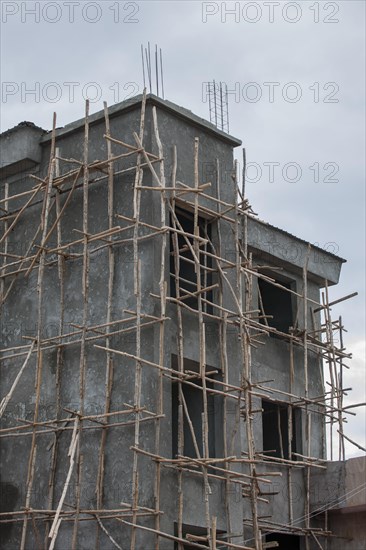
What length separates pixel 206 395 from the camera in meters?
17.4

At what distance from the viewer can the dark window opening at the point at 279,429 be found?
73.0 ft

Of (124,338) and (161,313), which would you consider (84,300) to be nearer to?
(124,338)

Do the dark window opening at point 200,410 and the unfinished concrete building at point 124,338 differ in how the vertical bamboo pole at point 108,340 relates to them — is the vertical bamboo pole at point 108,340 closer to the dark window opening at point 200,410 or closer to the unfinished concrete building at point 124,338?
the unfinished concrete building at point 124,338

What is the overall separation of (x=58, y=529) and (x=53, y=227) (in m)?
4.75

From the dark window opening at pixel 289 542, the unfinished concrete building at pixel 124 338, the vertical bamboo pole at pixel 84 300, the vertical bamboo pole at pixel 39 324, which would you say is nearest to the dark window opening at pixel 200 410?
the unfinished concrete building at pixel 124 338

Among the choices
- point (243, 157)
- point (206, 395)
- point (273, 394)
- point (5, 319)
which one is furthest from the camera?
point (273, 394)

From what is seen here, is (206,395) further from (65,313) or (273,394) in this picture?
(273,394)

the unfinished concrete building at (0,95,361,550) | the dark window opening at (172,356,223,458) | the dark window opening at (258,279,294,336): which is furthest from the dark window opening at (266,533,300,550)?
the dark window opening at (172,356,223,458)

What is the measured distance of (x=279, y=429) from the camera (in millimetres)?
21844

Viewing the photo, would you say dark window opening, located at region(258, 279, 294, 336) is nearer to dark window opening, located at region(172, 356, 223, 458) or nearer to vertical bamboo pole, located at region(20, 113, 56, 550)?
dark window opening, located at region(172, 356, 223, 458)

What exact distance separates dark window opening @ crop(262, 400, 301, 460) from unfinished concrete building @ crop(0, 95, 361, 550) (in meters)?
2.75

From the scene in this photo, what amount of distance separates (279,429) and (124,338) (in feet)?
19.8

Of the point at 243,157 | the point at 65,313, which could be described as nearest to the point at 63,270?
the point at 65,313

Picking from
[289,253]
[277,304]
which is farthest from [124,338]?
[277,304]
